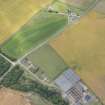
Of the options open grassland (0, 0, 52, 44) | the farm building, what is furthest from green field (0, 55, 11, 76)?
the farm building

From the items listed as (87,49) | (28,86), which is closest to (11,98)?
(28,86)

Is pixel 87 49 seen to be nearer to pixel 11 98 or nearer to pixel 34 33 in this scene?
pixel 34 33

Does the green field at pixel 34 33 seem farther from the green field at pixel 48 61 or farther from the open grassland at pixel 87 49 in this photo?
the open grassland at pixel 87 49

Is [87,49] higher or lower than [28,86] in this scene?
lower

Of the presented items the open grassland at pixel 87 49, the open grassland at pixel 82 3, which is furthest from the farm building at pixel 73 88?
the open grassland at pixel 82 3

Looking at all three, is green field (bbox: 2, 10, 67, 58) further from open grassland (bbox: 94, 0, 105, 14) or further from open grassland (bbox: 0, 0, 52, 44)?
open grassland (bbox: 94, 0, 105, 14)

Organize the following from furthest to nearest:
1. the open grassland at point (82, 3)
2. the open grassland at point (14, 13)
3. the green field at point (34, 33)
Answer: the open grassland at point (82, 3) < the open grassland at point (14, 13) < the green field at point (34, 33)
